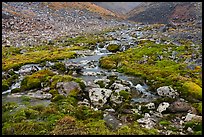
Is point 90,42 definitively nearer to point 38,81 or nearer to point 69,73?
point 69,73

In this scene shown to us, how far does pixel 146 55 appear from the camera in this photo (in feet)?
149

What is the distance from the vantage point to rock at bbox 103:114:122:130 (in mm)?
21578

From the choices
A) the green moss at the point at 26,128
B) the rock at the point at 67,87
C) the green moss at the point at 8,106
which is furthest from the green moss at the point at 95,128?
the green moss at the point at 8,106

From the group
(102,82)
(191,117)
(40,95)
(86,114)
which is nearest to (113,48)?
(102,82)

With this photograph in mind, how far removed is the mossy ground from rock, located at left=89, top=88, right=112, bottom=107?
516cm

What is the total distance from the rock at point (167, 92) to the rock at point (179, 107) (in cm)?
224

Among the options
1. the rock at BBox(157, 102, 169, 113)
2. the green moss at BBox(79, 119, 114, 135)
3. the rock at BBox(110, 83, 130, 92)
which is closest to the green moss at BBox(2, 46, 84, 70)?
the rock at BBox(110, 83, 130, 92)

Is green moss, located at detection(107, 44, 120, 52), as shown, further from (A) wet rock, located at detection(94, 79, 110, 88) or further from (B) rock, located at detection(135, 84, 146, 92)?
(B) rock, located at detection(135, 84, 146, 92)

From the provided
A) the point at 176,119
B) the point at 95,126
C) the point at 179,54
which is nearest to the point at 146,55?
the point at 179,54

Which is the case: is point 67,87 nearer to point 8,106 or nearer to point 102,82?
point 102,82

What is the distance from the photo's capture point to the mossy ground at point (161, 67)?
29.5 meters

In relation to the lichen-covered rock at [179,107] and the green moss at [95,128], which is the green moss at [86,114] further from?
the lichen-covered rock at [179,107]

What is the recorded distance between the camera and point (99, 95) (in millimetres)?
26688

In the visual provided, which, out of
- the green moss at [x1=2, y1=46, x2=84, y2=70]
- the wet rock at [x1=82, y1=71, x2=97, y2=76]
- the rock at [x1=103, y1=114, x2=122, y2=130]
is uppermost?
the rock at [x1=103, y1=114, x2=122, y2=130]
